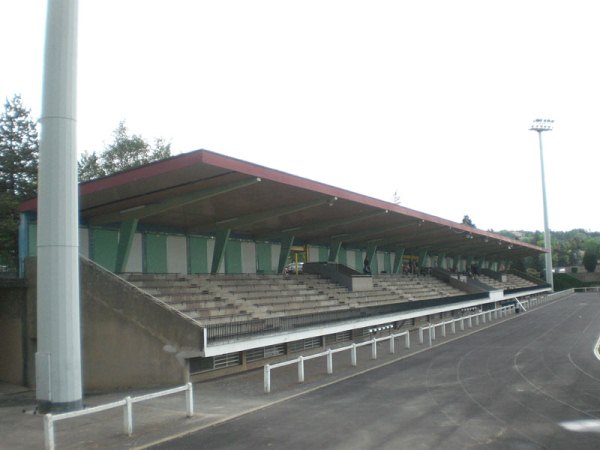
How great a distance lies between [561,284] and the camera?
289 feet

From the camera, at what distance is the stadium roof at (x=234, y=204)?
581 inches

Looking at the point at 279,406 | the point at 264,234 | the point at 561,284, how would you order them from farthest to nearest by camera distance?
the point at 561,284, the point at 264,234, the point at 279,406

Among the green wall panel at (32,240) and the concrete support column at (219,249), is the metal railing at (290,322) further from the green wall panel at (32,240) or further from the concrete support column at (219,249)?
the green wall panel at (32,240)

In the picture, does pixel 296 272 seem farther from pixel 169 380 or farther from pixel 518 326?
pixel 169 380

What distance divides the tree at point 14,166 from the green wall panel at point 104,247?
35.6ft

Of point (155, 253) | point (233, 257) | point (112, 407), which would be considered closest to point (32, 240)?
point (155, 253)

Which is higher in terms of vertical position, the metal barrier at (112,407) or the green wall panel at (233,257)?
the green wall panel at (233,257)

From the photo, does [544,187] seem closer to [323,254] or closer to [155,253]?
[323,254]

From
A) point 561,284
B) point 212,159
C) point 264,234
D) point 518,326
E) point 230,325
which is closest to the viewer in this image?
point 212,159

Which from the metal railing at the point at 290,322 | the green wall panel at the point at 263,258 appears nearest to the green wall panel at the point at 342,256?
the metal railing at the point at 290,322

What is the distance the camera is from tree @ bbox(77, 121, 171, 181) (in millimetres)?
43406

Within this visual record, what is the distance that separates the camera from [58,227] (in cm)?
1084

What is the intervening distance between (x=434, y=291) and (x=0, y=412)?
1254 inches

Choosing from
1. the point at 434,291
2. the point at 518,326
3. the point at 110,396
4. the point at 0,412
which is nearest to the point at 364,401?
the point at 110,396
